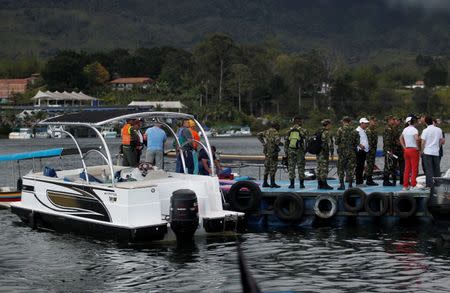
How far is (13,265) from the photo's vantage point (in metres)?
18.9

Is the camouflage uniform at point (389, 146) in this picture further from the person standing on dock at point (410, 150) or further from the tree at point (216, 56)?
the tree at point (216, 56)

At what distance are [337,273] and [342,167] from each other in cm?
634

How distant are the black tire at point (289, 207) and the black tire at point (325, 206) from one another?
397mm

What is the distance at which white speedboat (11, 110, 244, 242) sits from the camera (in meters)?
19.6

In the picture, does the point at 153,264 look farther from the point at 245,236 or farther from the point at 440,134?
the point at 440,134

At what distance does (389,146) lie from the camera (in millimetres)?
24078

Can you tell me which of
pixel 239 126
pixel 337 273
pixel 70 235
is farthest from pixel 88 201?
pixel 239 126

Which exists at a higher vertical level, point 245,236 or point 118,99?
point 118,99

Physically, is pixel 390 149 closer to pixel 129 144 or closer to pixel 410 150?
pixel 410 150

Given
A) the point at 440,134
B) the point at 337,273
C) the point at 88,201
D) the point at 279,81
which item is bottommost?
the point at 337,273

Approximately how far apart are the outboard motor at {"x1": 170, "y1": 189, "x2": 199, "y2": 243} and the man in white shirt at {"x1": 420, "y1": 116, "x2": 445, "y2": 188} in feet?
20.8

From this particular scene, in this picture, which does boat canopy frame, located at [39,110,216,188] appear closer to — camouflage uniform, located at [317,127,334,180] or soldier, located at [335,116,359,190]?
camouflage uniform, located at [317,127,334,180]

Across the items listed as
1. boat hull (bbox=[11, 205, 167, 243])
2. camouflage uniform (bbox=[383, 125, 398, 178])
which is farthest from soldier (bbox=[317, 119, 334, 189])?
boat hull (bbox=[11, 205, 167, 243])

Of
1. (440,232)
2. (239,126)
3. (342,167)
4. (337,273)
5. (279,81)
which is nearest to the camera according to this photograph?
(337,273)
